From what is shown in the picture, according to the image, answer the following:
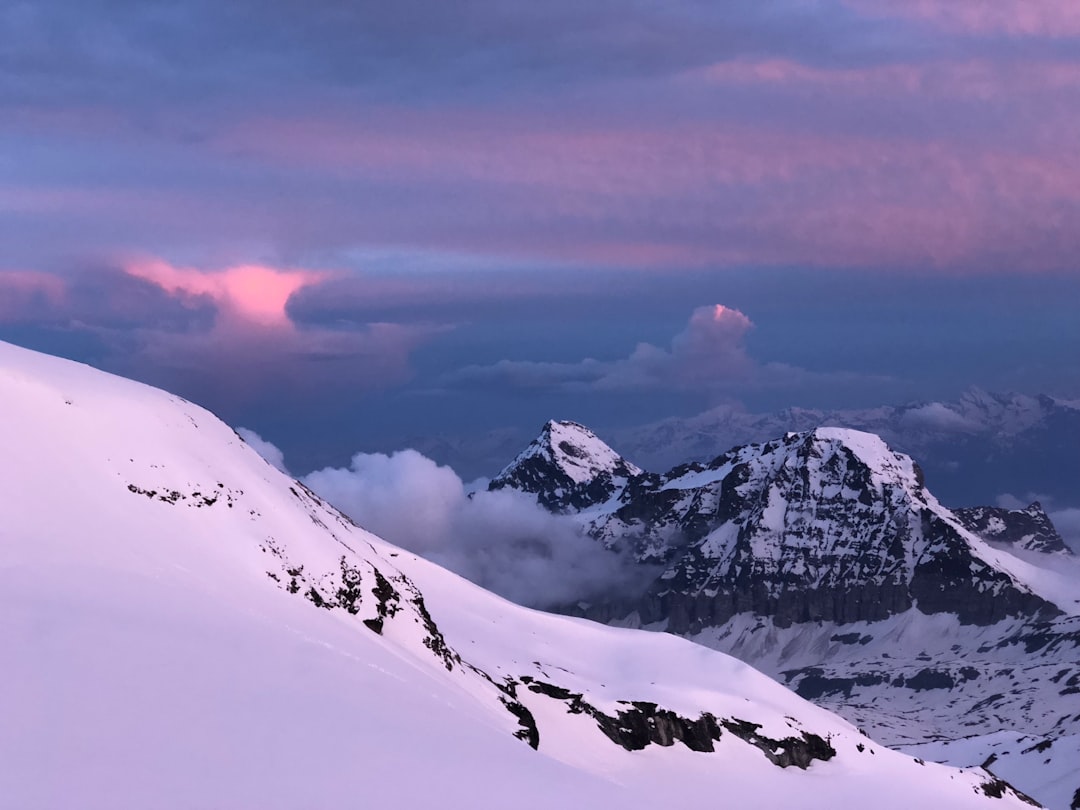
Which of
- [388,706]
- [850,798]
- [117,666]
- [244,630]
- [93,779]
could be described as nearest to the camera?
[93,779]

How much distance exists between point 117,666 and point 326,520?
9371cm

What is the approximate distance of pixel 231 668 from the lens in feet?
207

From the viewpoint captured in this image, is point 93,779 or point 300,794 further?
point 300,794

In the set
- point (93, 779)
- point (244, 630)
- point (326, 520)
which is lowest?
point (93, 779)

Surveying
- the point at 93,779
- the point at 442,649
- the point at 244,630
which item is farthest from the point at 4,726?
the point at 442,649

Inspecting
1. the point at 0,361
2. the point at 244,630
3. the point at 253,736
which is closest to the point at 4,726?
the point at 253,736

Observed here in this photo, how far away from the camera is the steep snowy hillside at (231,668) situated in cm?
4812

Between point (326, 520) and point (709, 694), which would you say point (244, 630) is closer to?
point (326, 520)

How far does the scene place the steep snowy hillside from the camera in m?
48.1

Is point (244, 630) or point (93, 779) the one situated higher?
point (244, 630)

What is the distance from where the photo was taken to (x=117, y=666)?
188 feet

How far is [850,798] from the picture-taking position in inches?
7087

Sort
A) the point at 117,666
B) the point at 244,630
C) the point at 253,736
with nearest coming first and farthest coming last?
the point at 253,736 → the point at 117,666 → the point at 244,630

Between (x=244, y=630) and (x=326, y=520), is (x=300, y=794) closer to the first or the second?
(x=244, y=630)
